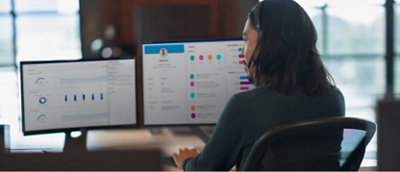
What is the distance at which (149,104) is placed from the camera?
199 cm

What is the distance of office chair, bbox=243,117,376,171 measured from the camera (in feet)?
3.39

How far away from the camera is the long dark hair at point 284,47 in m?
1.26

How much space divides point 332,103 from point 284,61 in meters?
0.17

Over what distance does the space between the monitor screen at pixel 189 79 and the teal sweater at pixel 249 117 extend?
740 mm

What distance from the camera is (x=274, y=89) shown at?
123 cm

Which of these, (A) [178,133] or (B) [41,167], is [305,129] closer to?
(B) [41,167]

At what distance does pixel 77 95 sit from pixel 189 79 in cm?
44

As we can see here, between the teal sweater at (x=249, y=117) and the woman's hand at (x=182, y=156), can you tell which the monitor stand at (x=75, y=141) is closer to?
the woman's hand at (x=182, y=156)

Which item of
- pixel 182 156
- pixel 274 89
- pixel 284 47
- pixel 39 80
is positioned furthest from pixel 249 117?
pixel 39 80

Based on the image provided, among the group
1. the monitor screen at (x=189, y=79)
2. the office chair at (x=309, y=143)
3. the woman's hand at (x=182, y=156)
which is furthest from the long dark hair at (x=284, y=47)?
the monitor screen at (x=189, y=79)

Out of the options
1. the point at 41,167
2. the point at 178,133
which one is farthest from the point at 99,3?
the point at 41,167

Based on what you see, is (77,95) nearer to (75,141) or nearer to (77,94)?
(77,94)

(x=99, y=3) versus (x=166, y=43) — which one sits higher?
(x=99, y=3)

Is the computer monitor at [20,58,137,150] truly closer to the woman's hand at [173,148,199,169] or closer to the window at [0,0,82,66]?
the woman's hand at [173,148,199,169]
